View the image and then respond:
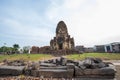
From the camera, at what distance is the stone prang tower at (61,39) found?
67.1 m

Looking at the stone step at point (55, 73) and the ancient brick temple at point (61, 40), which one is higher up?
the ancient brick temple at point (61, 40)

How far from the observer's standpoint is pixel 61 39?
67625 millimetres

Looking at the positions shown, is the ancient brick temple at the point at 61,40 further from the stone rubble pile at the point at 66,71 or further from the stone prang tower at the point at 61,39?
the stone rubble pile at the point at 66,71

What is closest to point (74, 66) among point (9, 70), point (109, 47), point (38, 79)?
point (38, 79)

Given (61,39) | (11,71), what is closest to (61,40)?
(61,39)

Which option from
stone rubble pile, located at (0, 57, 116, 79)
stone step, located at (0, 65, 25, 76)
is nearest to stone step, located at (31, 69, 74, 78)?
stone rubble pile, located at (0, 57, 116, 79)

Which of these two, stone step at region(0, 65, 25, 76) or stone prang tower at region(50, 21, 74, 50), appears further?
stone prang tower at region(50, 21, 74, 50)

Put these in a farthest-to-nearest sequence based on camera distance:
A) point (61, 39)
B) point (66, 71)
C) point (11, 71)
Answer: point (61, 39), point (11, 71), point (66, 71)

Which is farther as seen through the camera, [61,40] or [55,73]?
[61,40]

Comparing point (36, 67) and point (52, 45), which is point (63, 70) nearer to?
point (36, 67)

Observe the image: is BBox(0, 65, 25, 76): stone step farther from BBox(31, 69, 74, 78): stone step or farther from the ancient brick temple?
the ancient brick temple

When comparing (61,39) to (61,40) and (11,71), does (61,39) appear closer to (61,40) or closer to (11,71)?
(61,40)

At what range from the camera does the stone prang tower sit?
2640 inches

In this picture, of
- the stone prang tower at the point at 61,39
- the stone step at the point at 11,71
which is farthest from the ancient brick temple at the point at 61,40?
the stone step at the point at 11,71
